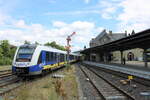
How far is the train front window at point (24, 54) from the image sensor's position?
48.7 ft

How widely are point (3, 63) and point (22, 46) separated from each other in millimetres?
30046

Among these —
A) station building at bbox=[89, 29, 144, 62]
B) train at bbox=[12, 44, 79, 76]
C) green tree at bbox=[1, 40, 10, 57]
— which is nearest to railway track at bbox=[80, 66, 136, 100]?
train at bbox=[12, 44, 79, 76]

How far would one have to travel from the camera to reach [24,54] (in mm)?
15219

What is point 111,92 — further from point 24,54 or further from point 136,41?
point 24,54

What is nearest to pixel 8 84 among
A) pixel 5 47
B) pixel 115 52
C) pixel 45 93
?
pixel 45 93

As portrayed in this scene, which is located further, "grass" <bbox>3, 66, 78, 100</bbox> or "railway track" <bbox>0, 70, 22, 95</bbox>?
"railway track" <bbox>0, 70, 22, 95</bbox>

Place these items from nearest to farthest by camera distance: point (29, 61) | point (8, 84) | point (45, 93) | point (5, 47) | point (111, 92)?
point (45, 93), point (111, 92), point (8, 84), point (29, 61), point (5, 47)

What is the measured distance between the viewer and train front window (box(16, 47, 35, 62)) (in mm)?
14857

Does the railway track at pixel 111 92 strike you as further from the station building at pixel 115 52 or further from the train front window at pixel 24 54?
the station building at pixel 115 52

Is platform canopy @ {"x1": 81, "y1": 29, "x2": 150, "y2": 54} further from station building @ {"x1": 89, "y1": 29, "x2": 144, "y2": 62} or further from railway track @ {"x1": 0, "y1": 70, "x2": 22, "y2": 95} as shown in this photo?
station building @ {"x1": 89, "y1": 29, "x2": 144, "y2": 62}

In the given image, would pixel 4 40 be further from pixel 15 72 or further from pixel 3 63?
pixel 15 72

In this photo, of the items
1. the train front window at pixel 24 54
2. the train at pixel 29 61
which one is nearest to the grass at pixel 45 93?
the train at pixel 29 61

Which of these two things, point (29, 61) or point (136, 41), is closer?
point (29, 61)

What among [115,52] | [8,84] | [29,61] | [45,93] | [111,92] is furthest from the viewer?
[115,52]
